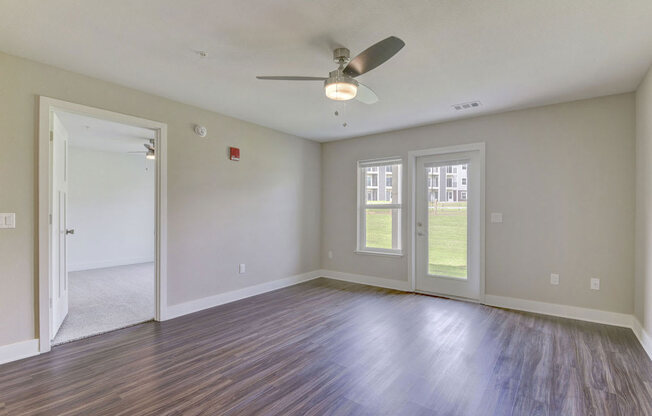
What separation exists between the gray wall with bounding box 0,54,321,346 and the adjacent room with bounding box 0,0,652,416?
0.08 feet

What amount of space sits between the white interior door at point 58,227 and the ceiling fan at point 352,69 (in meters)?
2.39

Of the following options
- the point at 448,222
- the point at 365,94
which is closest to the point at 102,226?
the point at 365,94

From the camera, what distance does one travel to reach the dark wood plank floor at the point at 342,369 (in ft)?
6.61

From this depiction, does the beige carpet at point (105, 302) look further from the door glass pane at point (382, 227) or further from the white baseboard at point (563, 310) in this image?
the white baseboard at point (563, 310)

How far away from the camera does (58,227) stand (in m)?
3.25

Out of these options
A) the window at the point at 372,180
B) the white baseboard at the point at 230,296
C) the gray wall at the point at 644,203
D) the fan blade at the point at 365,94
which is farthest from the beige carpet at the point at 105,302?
the gray wall at the point at 644,203

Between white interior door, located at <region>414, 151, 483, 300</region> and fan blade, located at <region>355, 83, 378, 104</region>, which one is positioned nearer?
fan blade, located at <region>355, 83, 378, 104</region>

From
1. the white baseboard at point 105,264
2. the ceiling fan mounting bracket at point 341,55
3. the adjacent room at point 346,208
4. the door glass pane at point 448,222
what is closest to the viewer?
the adjacent room at point 346,208

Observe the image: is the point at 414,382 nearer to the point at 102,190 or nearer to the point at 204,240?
the point at 204,240

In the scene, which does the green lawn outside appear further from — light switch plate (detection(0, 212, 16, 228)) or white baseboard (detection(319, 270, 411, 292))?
light switch plate (detection(0, 212, 16, 228))

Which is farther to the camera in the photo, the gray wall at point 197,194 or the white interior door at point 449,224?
the white interior door at point 449,224

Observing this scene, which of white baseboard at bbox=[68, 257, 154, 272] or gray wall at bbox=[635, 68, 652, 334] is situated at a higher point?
gray wall at bbox=[635, 68, 652, 334]

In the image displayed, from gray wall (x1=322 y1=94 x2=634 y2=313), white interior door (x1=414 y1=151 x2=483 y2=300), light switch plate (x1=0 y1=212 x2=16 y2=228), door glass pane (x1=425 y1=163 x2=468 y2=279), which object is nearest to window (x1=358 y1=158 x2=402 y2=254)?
white interior door (x1=414 y1=151 x2=483 y2=300)

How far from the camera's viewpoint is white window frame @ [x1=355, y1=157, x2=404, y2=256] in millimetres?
5059
